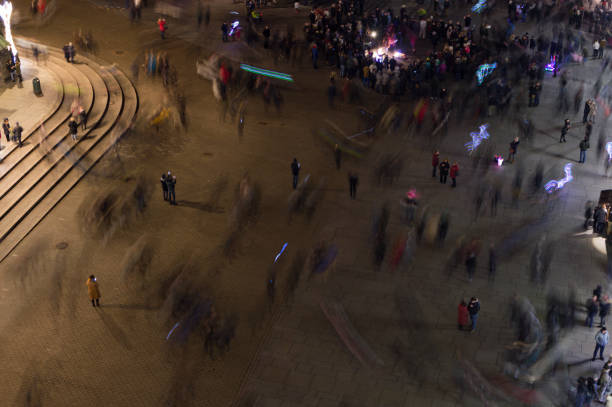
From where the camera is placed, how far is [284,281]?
21344 mm

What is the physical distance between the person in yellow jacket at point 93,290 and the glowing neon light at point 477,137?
1698 centimetres

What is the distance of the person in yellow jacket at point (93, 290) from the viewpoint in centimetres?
1975

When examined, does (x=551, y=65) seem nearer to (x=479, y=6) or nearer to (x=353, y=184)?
(x=479, y=6)

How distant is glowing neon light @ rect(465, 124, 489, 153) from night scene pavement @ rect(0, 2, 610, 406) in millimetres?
370

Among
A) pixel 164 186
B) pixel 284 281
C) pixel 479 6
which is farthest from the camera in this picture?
pixel 479 6

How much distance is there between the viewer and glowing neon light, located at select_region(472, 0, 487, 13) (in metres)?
49.0

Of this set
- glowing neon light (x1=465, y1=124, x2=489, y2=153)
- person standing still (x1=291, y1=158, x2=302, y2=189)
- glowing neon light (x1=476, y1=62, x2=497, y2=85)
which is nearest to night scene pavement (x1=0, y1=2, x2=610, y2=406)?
glowing neon light (x1=465, y1=124, x2=489, y2=153)

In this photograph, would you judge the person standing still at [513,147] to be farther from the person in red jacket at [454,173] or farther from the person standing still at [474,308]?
the person standing still at [474,308]

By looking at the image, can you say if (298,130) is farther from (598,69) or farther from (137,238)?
(598,69)

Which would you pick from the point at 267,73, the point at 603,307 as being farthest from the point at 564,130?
the point at 267,73

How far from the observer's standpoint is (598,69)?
1555 inches

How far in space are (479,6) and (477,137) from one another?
2210 cm

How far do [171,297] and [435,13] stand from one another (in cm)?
3434

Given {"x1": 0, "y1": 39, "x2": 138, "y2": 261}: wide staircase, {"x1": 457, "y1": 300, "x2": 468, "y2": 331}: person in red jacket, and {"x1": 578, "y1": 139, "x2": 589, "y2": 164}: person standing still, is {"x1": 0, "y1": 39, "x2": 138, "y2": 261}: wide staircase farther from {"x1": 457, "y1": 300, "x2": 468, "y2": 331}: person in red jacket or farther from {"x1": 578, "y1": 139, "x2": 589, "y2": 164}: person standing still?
{"x1": 578, "y1": 139, "x2": 589, "y2": 164}: person standing still
